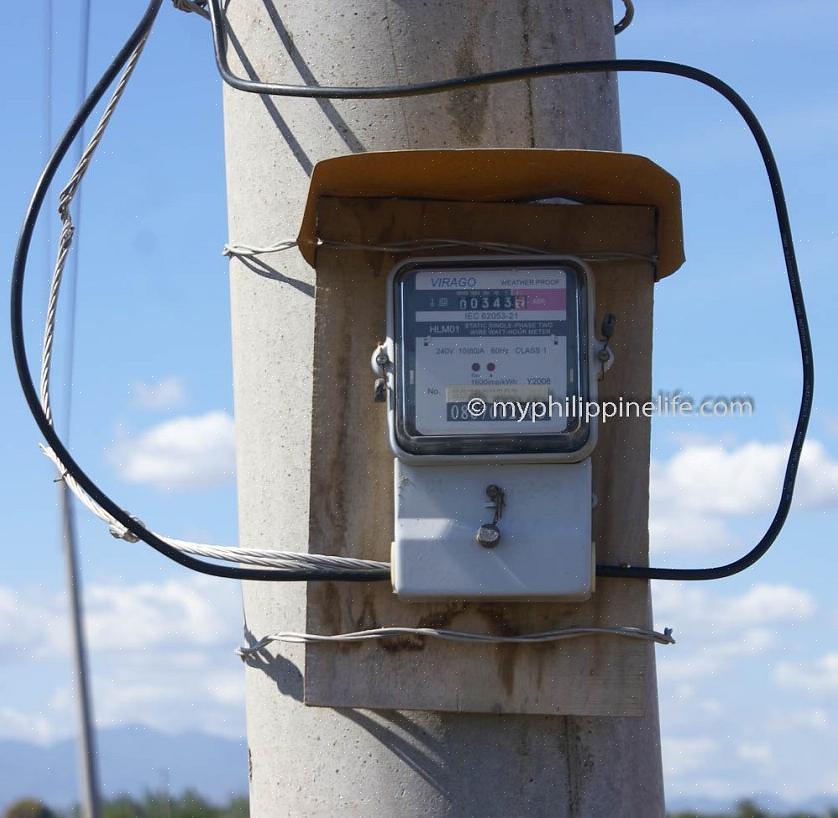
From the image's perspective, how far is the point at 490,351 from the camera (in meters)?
1.78

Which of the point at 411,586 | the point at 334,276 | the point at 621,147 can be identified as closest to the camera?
the point at 411,586

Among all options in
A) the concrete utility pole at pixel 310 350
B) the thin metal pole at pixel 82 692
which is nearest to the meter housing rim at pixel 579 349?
the concrete utility pole at pixel 310 350

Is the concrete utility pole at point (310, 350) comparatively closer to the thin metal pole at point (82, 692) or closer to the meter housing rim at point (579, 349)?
the meter housing rim at point (579, 349)

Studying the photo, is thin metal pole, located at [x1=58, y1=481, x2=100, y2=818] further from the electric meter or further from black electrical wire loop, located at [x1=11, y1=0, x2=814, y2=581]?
the electric meter

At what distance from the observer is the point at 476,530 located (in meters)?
1.73

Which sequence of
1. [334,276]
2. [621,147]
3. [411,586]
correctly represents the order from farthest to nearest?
[621,147] → [334,276] → [411,586]

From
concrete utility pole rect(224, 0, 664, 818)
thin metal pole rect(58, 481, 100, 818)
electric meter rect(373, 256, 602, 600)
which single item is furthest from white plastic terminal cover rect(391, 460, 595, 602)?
thin metal pole rect(58, 481, 100, 818)

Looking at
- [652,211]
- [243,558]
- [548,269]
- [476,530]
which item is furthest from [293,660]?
[652,211]

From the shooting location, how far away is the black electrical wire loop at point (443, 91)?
1.76m

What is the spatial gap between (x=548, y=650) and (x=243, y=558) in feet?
1.56

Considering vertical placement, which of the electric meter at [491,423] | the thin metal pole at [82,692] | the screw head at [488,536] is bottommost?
the thin metal pole at [82,692]

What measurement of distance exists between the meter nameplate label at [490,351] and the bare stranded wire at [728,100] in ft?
0.89

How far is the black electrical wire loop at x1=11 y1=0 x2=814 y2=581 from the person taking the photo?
5.76 ft

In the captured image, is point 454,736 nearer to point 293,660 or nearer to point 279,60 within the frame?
point 293,660
